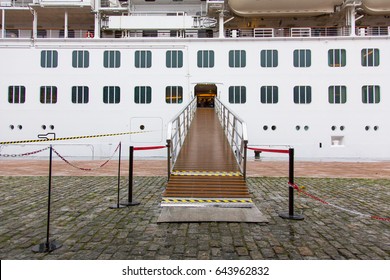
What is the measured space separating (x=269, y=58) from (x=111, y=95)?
33.3 ft

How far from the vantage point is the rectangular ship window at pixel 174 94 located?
20.1 metres

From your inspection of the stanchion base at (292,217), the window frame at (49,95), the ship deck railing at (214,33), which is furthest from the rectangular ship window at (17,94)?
the stanchion base at (292,217)

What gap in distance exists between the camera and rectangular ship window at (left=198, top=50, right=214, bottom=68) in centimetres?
2017

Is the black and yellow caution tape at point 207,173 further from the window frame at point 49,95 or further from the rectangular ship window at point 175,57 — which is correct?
the window frame at point 49,95

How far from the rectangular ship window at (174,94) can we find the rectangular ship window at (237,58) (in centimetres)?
360

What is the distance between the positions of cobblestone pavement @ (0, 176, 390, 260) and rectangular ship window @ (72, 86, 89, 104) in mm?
12739

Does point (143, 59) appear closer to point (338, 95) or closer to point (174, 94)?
point (174, 94)

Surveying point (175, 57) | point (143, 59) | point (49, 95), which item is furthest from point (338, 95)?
point (49, 95)

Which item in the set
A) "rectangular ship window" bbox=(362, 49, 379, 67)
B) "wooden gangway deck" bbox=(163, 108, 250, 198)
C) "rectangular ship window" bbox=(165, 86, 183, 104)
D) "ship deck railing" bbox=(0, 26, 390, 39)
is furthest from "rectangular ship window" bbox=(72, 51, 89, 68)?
"rectangular ship window" bbox=(362, 49, 379, 67)

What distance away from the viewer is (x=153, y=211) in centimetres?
643

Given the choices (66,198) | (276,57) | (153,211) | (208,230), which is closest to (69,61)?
(276,57)

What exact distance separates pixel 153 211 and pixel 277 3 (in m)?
17.8

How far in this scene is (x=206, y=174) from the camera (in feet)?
23.1

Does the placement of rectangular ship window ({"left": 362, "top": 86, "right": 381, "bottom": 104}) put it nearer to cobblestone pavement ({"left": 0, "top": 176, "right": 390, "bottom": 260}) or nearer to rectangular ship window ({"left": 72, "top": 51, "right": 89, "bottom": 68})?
cobblestone pavement ({"left": 0, "top": 176, "right": 390, "bottom": 260})
